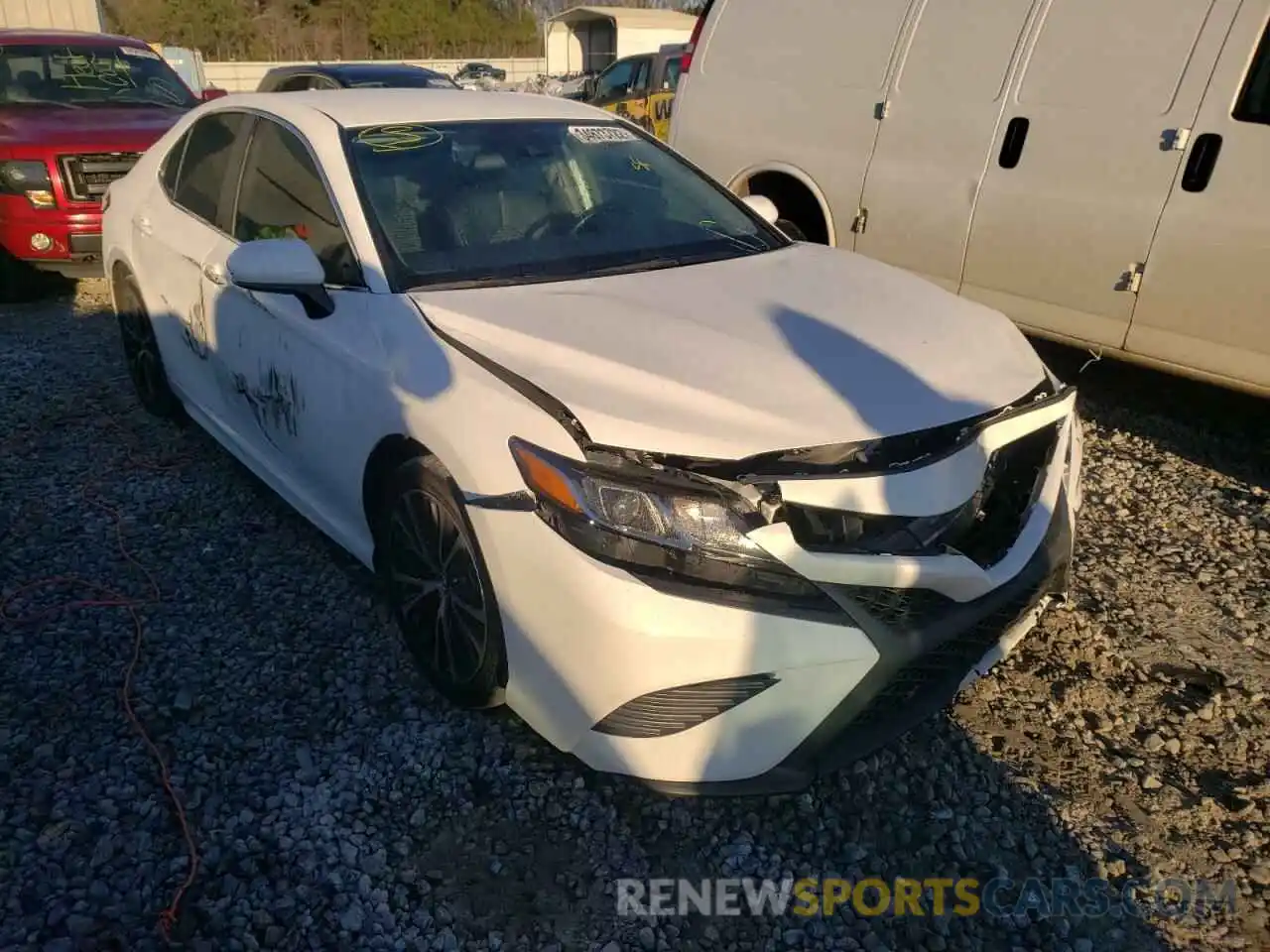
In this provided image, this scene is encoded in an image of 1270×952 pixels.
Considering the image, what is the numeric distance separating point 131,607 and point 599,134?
235cm

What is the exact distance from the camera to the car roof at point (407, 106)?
329 cm

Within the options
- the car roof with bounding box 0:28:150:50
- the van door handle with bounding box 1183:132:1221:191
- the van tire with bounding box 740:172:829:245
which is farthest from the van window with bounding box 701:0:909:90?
the car roof with bounding box 0:28:150:50

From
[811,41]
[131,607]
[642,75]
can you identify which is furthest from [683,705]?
[642,75]

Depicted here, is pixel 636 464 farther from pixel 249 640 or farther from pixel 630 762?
pixel 249 640

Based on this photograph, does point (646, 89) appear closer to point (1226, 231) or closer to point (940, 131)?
point (940, 131)

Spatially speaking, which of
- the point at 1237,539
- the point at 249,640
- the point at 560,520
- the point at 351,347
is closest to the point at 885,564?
the point at 560,520

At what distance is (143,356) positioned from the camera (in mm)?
4594

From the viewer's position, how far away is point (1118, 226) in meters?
4.34

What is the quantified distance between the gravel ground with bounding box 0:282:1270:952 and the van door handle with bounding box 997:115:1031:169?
204 cm

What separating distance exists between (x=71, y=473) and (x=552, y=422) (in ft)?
10.1

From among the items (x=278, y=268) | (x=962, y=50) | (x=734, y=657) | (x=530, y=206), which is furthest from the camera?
(x=962, y=50)

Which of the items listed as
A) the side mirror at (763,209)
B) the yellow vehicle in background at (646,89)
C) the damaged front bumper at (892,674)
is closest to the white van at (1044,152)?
the side mirror at (763,209)

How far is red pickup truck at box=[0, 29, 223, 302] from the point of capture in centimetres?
655

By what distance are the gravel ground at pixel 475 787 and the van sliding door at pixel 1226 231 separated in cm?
96
